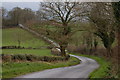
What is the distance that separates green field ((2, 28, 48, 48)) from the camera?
29.1 m

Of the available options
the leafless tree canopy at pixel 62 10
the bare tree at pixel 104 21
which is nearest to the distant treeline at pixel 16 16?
the leafless tree canopy at pixel 62 10

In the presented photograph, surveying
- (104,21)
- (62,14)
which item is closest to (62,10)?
(62,14)

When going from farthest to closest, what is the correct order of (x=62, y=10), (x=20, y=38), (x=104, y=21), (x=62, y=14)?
1. (x=20, y=38)
2. (x=62, y=14)
3. (x=62, y=10)
4. (x=104, y=21)

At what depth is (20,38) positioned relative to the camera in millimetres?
31828

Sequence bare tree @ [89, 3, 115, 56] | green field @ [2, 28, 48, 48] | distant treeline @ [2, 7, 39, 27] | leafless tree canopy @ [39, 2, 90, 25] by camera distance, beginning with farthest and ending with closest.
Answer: distant treeline @ [2, 7, 39, 27] → leafless tree canopy @ [39, 2, 90, 25] → green field @ [2, 28, 48, 48] → bare tree @ [89, 3, 115, 56]

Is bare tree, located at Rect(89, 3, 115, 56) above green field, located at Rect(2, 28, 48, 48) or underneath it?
above

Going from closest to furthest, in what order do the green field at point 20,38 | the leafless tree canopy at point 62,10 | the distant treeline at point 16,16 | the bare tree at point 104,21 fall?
the bare tree at point 104,21 → the green field at point 20,38 → the leafless tree canopy at point 62,10 → the distant treeline at point 16,16

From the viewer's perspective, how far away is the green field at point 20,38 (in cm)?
2908

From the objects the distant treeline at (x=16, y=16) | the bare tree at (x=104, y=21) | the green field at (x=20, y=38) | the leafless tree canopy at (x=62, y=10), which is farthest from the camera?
the distant treeline at (x=16, y=16)

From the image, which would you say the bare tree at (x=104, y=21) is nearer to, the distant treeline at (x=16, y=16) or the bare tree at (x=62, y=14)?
the bare tree at (x=62, y=14)

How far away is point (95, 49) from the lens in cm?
4062

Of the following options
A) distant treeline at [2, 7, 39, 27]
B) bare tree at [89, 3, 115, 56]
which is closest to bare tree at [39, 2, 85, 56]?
bare tree at [89, 3, 115, 56]

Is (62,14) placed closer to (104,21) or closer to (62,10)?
(62,10)

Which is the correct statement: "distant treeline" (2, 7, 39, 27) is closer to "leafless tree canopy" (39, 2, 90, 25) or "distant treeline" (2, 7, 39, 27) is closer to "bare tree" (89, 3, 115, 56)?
"leafless tree canopy" (39, 2, 90, 25)
